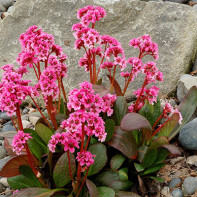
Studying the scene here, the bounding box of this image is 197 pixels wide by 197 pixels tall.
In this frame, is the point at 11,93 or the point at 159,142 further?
the point at 159,142

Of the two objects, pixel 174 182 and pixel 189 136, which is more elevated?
pixel 189 136

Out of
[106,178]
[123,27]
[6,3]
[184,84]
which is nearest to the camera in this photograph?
[106,178]

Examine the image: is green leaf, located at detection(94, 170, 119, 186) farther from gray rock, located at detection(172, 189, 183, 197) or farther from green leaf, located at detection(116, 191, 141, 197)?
gray rock, located at detection(172, 189, 183, 197)

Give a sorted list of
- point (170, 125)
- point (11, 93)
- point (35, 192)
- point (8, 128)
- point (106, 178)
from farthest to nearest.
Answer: point (8, 128)
point (170, 125)
point (106, 178)
point (35, 192)
point (11, 93)

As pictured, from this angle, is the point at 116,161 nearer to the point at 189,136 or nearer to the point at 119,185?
the point at 119,185

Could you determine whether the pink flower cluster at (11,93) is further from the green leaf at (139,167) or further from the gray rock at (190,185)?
the gray rock at (190,185)

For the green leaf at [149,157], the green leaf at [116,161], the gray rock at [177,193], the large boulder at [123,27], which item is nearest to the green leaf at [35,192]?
the green leaf at [116,161]

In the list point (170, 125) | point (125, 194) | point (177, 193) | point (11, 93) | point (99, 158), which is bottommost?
point (177, 193)

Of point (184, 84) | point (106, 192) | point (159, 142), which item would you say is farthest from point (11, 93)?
point (184, 84)
